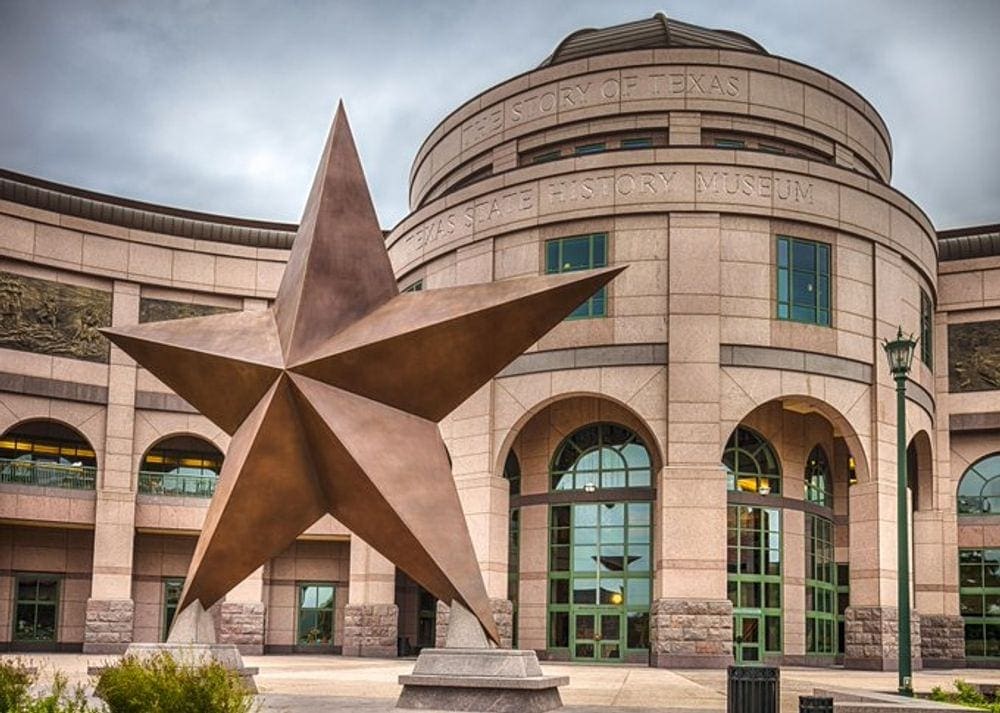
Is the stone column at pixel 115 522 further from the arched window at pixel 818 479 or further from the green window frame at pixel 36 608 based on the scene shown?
the arched window at pixel 818 479

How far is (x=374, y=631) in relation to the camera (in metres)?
40.6

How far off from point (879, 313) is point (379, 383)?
21.8m

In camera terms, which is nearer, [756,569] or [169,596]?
[756,569]

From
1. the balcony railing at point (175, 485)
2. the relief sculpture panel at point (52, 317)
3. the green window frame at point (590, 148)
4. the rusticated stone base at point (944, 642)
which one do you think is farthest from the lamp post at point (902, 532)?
the relief sculpture panel at point (52, 317)

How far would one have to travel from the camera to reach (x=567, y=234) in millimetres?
35844

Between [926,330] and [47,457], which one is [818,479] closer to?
[926,330]

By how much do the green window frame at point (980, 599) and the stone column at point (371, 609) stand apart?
1902cm

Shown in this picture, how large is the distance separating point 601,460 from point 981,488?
565 inches

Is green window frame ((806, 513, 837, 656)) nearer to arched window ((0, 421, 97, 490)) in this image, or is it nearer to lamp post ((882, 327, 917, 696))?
lamp post ((882, 327, 917, 696))

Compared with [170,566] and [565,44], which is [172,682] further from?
[565,44]

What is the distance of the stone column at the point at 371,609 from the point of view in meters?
40.5

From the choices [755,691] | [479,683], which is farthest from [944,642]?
[755,691]

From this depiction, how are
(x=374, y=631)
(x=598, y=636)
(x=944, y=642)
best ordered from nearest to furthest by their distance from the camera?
1. (x=598, y=636)
2. (x=944, y=642)
3. (x=374, y=631)

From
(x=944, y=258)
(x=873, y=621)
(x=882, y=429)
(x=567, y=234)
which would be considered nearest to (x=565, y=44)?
(x=567, y=234)
